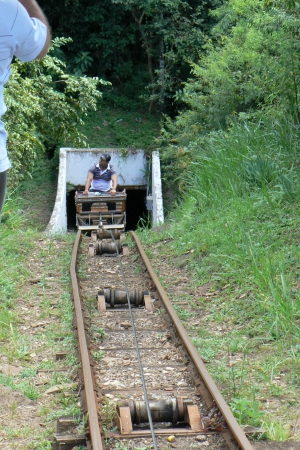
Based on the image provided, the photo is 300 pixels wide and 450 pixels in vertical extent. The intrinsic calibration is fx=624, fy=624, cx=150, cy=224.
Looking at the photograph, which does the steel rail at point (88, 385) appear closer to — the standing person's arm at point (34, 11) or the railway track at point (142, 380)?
the railway track at point (142, 380)

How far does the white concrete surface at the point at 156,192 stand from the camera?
58.0 ft

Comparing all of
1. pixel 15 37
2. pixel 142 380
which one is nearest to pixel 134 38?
pixel 142 380

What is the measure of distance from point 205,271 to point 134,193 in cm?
1459

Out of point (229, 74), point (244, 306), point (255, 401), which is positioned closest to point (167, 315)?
point (244, 306)

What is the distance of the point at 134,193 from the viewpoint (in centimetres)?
2295

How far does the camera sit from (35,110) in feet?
46.7

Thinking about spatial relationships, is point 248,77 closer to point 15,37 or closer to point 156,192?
point 156,192

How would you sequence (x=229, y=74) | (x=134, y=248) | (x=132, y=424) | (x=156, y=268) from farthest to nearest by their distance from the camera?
(x=229, y=74) → (x=134, y=248) → (x=156, y=268) → (x=132, y=424)

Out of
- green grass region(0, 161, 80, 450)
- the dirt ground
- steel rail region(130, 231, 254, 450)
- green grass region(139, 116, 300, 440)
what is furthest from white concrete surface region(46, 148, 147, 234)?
the dirt ground

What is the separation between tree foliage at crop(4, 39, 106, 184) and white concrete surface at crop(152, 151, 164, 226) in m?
2.74

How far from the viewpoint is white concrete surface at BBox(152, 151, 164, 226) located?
17692 millimetres

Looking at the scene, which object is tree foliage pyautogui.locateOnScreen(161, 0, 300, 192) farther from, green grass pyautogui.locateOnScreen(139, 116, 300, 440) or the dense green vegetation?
green grass pyautogui.locateOnScreen(139, 116, 300, 440)

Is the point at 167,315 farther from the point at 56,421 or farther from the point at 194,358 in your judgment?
the point at 56,421

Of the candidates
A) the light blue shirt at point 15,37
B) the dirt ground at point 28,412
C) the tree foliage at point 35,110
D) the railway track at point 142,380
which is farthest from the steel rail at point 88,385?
the tree foliage at point 35,110
